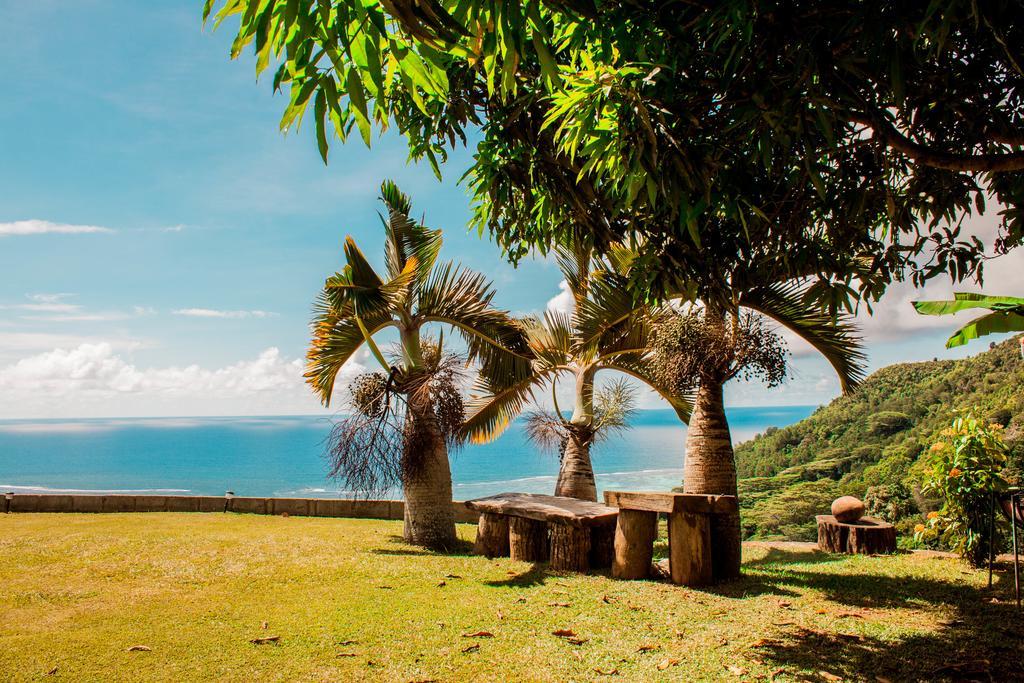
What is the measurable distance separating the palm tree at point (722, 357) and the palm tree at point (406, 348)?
346 cm

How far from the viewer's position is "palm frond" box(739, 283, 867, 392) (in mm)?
7566

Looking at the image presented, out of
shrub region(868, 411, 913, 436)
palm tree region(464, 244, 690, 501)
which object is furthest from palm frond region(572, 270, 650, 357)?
shrub region(868, 411, 913, 436)

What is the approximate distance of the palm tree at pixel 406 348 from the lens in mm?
9289

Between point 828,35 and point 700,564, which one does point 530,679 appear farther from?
point 828,35

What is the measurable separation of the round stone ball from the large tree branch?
6641mm

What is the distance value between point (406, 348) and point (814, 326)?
5893 mm

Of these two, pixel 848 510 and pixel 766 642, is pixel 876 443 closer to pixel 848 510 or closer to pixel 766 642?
pixel 848 510

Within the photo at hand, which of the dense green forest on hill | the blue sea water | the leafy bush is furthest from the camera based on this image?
the blue sea water

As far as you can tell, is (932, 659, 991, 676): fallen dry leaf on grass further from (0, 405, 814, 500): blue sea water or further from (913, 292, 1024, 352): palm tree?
(0, 405, 814, 500): blue sea water

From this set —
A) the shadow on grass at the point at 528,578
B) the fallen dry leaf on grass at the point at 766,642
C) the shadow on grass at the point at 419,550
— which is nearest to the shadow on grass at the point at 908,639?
the fallen dry leaf on grass at the point at 766,642

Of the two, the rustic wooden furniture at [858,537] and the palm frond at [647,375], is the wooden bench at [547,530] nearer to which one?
the palm frond at [647,375]

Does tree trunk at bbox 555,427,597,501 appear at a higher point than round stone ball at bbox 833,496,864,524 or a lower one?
higher

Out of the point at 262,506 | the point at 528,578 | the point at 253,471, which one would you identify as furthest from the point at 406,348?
the point at 253,471

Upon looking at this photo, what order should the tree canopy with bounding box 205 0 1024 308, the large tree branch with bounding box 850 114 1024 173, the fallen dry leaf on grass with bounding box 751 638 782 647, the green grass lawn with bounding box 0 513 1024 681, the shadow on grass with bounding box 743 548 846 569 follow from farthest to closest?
the shadow on grass with bounding box 743 548 846 569 < the fallen dry leaf on grass with bounding box 751 638 782 647 < the green grass lawn with bounding box 0 513 1024 681 < the large tree branch with bounding box 850 114 1024 173 < the tree canopy with bounding box 205 0 1024 308
